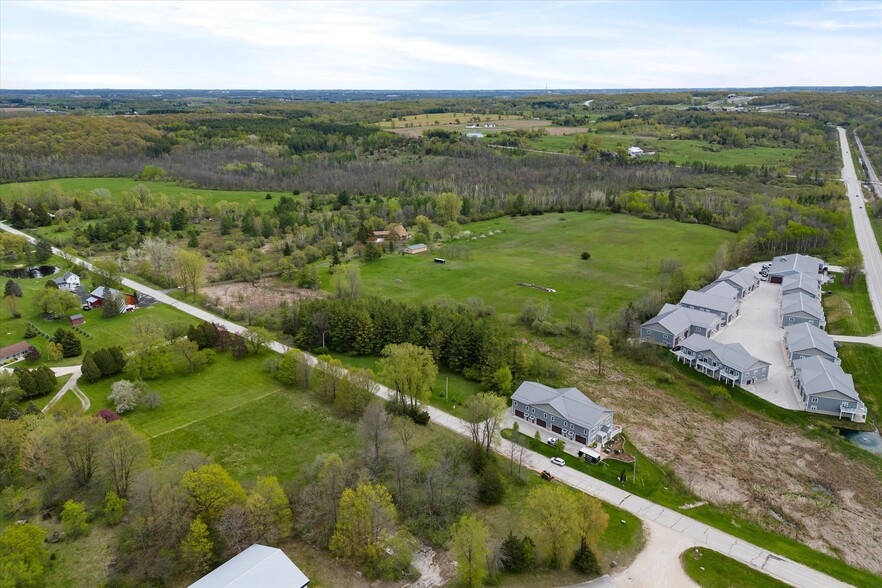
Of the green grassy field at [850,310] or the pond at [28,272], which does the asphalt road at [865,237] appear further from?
the pond at [28,272]

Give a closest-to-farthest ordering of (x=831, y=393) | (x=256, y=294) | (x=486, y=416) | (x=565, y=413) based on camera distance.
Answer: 1. (x=486, y=416)
2. (x=565, y=413)
3. (x=831, y=393)
4. (x=256, y=294)

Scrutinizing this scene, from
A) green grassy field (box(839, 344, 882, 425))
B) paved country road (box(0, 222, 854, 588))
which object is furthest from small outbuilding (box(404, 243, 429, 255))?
green grassy field (box(839, 344, 882, 425))

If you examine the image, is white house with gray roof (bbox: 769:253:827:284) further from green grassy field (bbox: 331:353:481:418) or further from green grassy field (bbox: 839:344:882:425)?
green grassy field (bbox: 331:353:481:418)

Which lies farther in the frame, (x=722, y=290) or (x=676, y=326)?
(x=722, y=290)

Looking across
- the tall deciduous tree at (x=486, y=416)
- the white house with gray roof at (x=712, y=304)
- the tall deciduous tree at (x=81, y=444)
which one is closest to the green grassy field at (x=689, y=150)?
the white house with gray roof at (x=712, y=304)

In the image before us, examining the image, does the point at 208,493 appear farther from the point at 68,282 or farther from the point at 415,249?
the point at 415,249

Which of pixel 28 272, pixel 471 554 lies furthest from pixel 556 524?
pixel 28 272

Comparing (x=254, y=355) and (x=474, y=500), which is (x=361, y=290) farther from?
(x=474, y=500)
